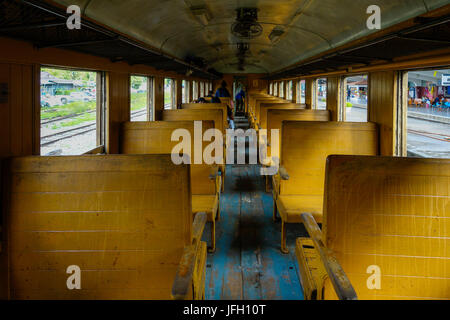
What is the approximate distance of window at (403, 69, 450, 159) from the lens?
360cm

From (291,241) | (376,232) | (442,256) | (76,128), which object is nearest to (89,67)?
(76,128)

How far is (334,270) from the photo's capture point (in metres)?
1.77

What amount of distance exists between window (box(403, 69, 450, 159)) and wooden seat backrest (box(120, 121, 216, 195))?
96.2 inches

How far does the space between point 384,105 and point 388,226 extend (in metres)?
2.92

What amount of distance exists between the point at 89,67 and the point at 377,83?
374 centimetres

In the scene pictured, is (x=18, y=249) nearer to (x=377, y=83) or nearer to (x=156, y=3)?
(x=156, y=3)

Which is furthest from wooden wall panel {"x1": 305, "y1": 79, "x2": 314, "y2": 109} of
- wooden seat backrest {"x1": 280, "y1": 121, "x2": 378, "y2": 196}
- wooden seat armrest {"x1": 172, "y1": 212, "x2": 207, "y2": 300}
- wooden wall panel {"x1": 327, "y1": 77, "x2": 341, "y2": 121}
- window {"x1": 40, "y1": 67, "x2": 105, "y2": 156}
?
wooden seat armrest {"x1": 172, "y1": 212, "x2": 207, "y2": 300}

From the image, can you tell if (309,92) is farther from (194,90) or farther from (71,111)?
(71,111)

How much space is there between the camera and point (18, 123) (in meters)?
2.87

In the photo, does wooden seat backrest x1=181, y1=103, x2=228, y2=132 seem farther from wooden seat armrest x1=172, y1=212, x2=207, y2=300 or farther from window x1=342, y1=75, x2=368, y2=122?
wooden seat armrest x1=172, y1=212, x2=207, y2=300

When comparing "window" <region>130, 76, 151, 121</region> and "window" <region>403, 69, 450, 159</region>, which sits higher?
"window" <region>130, 76, 151, 121</region>

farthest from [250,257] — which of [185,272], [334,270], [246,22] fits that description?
[246,22]

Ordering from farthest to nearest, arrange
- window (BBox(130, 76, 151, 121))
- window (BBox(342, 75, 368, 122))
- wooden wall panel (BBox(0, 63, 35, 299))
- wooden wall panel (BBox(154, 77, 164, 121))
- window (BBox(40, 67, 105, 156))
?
wooden wall panel (BBox(154, 77, 164, 121)) < window (BBox(130, 76, 151, 121)) < window (BBox(342, 75, 368, 122)) < window (BBox(40, 67, 105, 156)) < wooden wall panel (BBox(0, 63, 35, 299))

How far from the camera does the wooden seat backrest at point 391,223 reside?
6.74 ft
